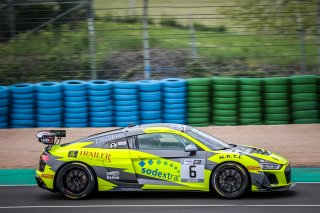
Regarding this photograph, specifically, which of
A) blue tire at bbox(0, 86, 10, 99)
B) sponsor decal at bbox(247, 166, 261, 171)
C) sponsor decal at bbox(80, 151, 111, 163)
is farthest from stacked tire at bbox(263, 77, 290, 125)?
sponsor decal at bbox(80, 151, 111, 163)

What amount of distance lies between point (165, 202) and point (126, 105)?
7.01 m

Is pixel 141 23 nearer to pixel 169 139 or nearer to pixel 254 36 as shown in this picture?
pixel 254 36

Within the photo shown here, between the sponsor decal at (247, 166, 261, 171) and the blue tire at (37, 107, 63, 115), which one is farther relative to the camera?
the blue tire at (37, 107, 63, 115)

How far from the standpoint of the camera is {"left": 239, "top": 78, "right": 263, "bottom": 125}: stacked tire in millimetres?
16344

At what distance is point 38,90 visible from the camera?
1680 centimetres

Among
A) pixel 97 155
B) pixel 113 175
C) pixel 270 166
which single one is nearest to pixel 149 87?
pixel 97 155

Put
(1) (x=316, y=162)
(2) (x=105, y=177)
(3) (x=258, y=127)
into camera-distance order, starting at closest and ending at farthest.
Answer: (2) (x=105, y=177), (1) (x=316, y=162), (3) (x=258, y=127)

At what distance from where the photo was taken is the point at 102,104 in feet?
54.5

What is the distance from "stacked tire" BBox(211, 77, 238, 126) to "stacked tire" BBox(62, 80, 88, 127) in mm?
3508

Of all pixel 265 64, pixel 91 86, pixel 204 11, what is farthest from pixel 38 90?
pixel 265 64

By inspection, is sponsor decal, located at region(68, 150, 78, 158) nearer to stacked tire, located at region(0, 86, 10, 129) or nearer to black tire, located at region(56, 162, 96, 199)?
black tire, located at region(56, 162, 96, 199)

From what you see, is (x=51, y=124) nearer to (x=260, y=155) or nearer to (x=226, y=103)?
(x=226, y=103)

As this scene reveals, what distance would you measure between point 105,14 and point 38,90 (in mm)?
3770

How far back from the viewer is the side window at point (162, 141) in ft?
33.0
